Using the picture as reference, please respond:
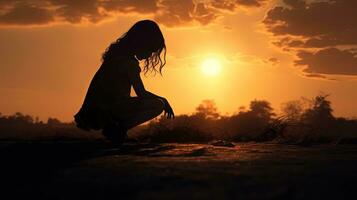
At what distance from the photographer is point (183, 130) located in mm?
10070

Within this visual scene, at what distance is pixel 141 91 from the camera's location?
7.27 m

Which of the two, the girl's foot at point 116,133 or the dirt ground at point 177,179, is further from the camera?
the girl's foot at point 116,133

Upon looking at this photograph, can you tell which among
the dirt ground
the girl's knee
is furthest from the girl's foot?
the dirt ground

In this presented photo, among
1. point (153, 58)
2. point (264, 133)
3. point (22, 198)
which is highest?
point (153, 58)

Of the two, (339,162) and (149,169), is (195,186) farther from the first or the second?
(339,162)

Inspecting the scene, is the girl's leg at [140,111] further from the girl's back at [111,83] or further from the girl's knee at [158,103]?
the girl's back at [111,83]

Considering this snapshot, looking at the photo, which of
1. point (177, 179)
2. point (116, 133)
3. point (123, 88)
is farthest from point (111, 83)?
point (177, 179)

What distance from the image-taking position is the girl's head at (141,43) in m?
7.18

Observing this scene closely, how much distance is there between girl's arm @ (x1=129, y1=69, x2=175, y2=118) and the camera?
7.12 m

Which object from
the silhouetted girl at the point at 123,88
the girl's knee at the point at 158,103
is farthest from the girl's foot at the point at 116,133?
the girl's knee at the point at 158,103

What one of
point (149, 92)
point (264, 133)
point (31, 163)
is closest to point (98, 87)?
point (149, 92)

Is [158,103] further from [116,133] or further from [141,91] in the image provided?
[116,133]

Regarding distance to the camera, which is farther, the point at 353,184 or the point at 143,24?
the point at 143,24

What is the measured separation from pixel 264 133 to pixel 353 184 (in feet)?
22.9
